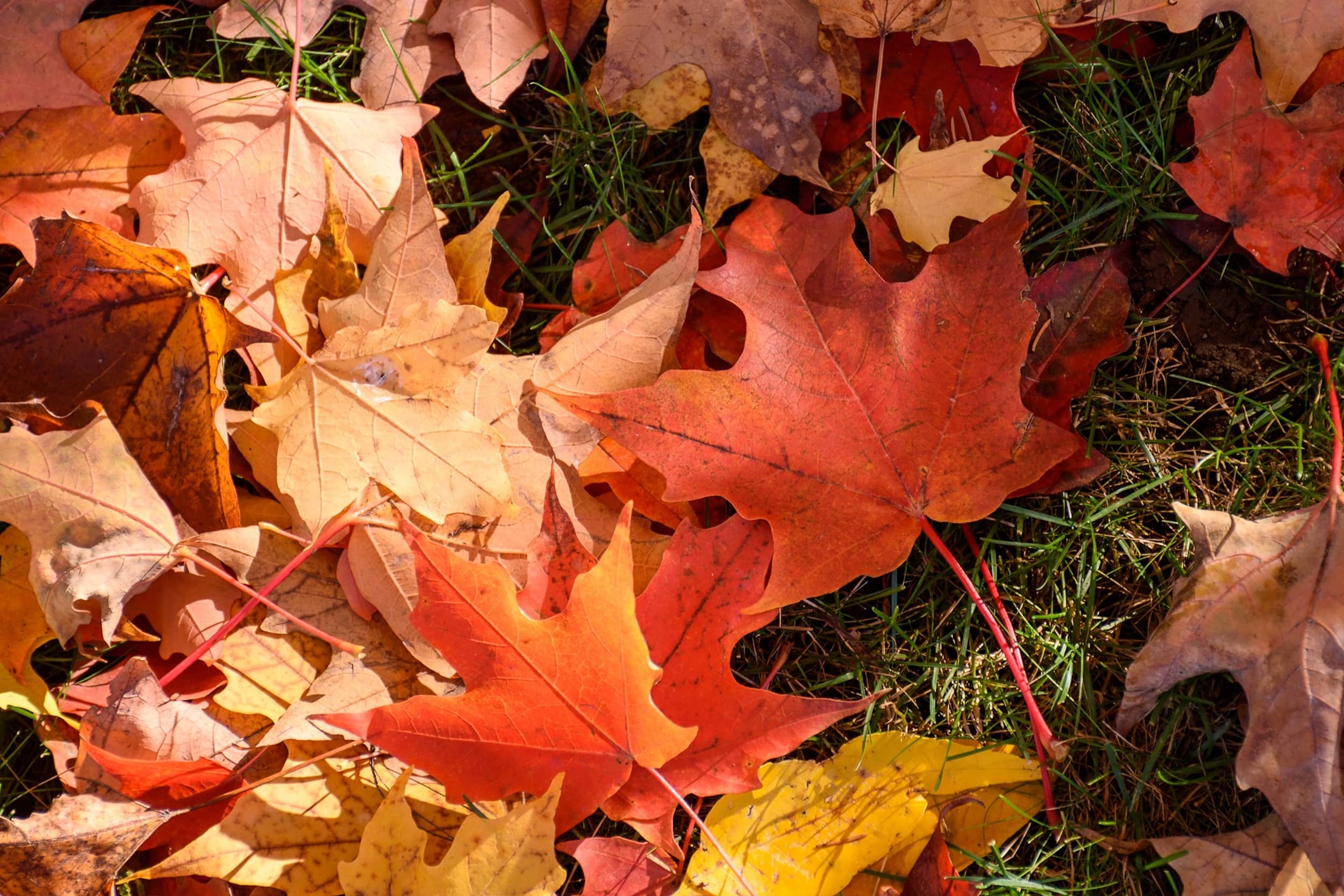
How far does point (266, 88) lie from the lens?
1803 mm

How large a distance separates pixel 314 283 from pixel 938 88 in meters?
1.17

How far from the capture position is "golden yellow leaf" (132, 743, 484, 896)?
154 centimetres

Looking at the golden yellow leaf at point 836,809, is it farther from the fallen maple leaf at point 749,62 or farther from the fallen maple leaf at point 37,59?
the fallen maple leaf at point 37,59

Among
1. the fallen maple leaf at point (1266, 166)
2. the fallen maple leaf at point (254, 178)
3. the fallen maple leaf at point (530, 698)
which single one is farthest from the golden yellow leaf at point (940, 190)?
the fallen maple leaf at point (254, 178)

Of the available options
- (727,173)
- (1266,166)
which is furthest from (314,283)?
(1266,166)

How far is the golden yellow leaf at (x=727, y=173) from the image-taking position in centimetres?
175

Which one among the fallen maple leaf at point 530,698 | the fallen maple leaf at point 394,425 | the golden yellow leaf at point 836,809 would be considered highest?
the fallen maple leaf at point 394,425

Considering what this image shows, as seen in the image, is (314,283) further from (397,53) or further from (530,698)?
(530,698)

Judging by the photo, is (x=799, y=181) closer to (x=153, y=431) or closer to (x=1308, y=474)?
(x=1308, y=474)

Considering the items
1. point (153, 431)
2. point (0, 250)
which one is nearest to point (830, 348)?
point (153, 431)

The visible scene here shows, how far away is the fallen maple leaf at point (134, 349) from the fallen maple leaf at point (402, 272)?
0.50ft

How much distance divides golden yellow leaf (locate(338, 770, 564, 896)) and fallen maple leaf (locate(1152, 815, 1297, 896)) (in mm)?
998

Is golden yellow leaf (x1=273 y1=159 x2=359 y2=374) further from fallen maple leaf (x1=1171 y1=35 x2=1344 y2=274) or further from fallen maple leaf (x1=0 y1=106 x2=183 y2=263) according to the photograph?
fallen maple leaf (x1=1171 y1=35 x2=1344 y2=274)

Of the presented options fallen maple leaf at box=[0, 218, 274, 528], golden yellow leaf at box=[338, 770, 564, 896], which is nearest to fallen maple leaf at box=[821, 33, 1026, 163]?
fallen maple leaf at box=[0, 218, 274, 528]
